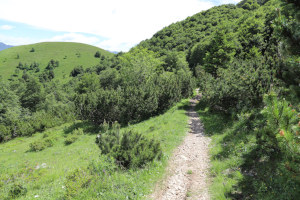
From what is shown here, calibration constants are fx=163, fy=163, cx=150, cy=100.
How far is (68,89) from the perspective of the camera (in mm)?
86250

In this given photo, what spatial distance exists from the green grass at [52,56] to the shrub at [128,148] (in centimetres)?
11210

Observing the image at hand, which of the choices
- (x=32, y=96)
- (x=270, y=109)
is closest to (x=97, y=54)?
(x=32, y=96)

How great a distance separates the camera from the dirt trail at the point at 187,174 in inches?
261

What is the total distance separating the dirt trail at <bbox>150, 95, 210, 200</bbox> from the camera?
6621 millimetres

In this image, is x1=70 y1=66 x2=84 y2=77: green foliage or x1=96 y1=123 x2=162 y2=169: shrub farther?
x1=70 y1=66 x2=84 y2=77: green foliage

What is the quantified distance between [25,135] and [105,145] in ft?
107

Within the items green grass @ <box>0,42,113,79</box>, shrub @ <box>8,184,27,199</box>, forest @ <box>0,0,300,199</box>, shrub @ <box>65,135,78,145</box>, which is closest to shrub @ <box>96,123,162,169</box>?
forest @ <box>0,0,300,199</box>

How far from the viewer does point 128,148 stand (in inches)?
331

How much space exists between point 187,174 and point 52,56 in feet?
453

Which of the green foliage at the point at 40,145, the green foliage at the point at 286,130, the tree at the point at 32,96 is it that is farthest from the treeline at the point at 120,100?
the green foliage at the point at 286,130

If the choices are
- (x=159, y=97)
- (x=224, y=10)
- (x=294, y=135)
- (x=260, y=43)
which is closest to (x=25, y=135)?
(x=159, y=97)

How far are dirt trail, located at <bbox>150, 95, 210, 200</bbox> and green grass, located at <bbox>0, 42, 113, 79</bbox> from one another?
11236 centimetres

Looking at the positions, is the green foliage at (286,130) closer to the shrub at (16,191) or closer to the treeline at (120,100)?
the shrub at (16,191)

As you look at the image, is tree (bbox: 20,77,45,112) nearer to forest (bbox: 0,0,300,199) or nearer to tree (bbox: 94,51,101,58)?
forest (bbox: 0,0,300,199)
